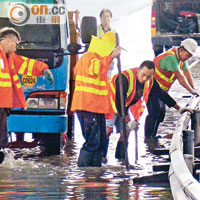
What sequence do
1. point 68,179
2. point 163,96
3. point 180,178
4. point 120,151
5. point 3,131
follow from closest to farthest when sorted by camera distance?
point 180,178, point 68,179, point 3,131, point 120,151, point 163,96

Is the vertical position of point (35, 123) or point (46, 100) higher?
point (46, 100)

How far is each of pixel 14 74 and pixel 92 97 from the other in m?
0.93

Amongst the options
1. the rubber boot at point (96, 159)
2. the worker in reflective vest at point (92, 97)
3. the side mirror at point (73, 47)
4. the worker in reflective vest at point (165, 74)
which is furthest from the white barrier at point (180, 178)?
the worker in reflective vest at point (165, 74)

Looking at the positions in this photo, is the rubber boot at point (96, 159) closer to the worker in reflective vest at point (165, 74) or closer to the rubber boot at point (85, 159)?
the rubber boot at point (85, 159)

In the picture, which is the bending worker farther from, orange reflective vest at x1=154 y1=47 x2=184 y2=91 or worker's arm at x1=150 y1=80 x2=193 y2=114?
orange reflective vest at x1=154 y1=47 x2=184 y2=91

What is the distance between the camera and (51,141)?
37.8 feet

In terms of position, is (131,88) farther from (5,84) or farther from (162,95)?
(162,95)

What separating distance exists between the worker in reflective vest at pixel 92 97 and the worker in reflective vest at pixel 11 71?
0.42 metres

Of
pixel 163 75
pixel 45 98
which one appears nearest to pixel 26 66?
pixel 45 98

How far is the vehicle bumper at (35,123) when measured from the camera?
442 inches

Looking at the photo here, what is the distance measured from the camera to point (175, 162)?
692 centimetres

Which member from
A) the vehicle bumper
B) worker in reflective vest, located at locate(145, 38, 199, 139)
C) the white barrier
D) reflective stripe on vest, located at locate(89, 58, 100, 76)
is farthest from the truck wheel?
the white barrier

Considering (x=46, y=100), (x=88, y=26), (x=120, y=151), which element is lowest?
(x=120, y=151)

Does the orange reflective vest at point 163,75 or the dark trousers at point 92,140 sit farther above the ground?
the orange reflective vest at point 163,75
